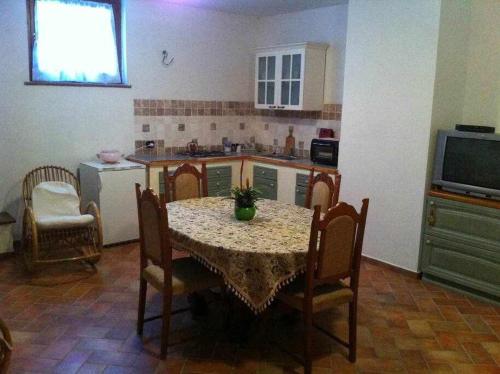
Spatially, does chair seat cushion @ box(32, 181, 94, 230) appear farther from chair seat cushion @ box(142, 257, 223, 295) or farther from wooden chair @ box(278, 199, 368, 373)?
wooden chair @ box(278, 199, 368, 373)

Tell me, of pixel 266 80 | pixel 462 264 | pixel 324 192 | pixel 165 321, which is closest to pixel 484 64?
pixel 462 264

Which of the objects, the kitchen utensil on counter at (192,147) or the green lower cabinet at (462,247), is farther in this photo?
the kitchen utensil on counter at (192,147)

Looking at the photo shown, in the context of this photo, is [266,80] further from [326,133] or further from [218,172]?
[218,172]

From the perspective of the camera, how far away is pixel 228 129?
583cm

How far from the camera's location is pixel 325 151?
4688mm

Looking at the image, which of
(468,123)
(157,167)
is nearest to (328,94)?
(468,123)

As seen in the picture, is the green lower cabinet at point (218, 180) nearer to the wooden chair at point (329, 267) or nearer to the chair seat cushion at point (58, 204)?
the chair seat cushion at point (58, 204)

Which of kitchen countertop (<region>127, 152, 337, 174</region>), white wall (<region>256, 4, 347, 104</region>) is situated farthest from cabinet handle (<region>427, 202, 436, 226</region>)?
white wall (<region>256, 4, 347, 104</region>)

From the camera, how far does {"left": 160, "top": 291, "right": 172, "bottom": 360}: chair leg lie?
99.3 inches

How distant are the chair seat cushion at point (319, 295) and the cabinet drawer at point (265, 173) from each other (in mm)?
2549

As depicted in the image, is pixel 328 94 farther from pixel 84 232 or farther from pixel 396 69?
pixel 84 232

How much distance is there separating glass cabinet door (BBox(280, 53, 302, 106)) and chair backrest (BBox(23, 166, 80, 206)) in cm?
237

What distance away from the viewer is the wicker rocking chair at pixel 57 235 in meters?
3.71

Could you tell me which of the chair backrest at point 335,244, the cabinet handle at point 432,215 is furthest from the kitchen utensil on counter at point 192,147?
the chair backrest at point 335,244
